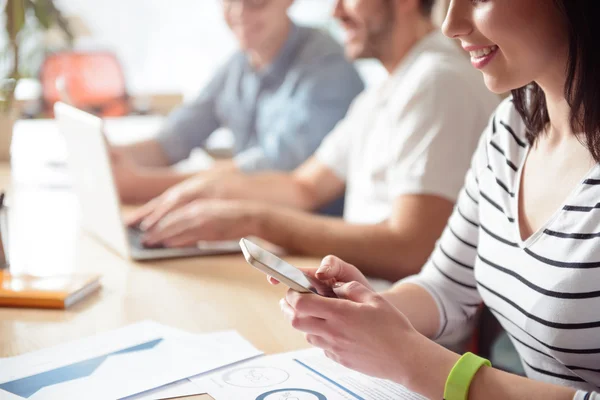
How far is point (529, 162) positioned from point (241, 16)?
1.51m

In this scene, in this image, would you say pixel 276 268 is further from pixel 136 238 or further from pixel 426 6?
pixel 426 6

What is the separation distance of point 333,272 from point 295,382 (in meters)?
0.14

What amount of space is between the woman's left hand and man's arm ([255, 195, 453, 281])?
1.82 ft

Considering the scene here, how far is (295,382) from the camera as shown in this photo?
834 millimetres

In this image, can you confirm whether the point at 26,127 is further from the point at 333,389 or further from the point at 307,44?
the point at 333,389

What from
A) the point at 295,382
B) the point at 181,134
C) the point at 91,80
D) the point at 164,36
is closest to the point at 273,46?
the point at 181,134

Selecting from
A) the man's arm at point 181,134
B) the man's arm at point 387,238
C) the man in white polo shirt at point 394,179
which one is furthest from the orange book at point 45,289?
the man's arm at point 181,134

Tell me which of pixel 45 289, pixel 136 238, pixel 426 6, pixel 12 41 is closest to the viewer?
pixel 45 289

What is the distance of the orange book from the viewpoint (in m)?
1.09

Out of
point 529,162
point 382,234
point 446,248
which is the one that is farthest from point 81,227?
point 529,162

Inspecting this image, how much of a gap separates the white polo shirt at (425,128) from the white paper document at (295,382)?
568 millimetres

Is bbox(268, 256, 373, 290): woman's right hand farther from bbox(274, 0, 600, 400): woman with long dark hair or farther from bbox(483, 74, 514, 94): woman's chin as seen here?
bbox(483, 74, 514, 94): woman's chin

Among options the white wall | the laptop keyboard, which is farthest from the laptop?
the white wall

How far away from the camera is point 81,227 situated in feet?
5.28
